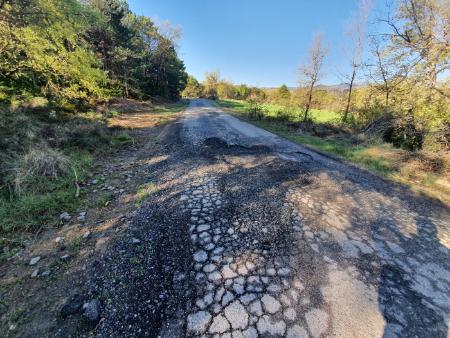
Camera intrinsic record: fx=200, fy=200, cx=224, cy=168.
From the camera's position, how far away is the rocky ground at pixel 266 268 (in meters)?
1.62

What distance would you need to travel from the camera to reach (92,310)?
1.71m

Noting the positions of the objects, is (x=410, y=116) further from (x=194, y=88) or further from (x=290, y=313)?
(x=194, y=88)

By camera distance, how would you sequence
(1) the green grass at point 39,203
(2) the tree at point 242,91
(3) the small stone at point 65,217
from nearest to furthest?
1. (1) the green grass at point 39,203
2. (3) the small stone at point 65,217
3. (2) the tree at point 242,91

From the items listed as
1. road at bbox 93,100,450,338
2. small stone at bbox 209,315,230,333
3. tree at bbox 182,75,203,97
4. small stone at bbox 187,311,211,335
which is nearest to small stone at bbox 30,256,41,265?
road at bbox 93,100,450,338

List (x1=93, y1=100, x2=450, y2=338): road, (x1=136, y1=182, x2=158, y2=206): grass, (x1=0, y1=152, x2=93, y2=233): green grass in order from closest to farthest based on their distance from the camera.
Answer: (x1=93, y1=100, x2=450, y2=338): road < (x1=0, y1=152, x2=93, y2=233): green grass < (x1=136, y1=182, x2=158, y2=206): grass

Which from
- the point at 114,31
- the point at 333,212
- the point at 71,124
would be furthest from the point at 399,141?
the point at 114,31

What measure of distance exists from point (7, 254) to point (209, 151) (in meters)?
4.60

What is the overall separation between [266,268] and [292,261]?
12.7 inches

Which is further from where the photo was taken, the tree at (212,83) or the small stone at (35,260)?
the tree at (212,83)

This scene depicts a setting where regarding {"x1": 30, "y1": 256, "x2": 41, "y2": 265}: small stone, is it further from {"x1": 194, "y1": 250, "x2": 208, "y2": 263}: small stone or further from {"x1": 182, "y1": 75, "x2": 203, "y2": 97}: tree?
{"x1": 182, "y1": 75, "x2": 203, "y2": 97}: tree

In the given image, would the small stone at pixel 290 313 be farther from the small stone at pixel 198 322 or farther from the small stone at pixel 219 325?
the small stone at pixel 198 322

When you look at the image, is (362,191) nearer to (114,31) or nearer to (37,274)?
(37,274)

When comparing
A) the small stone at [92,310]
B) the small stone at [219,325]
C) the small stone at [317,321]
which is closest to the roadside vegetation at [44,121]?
the small stone at [92,310]

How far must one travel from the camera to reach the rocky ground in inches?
64.0
